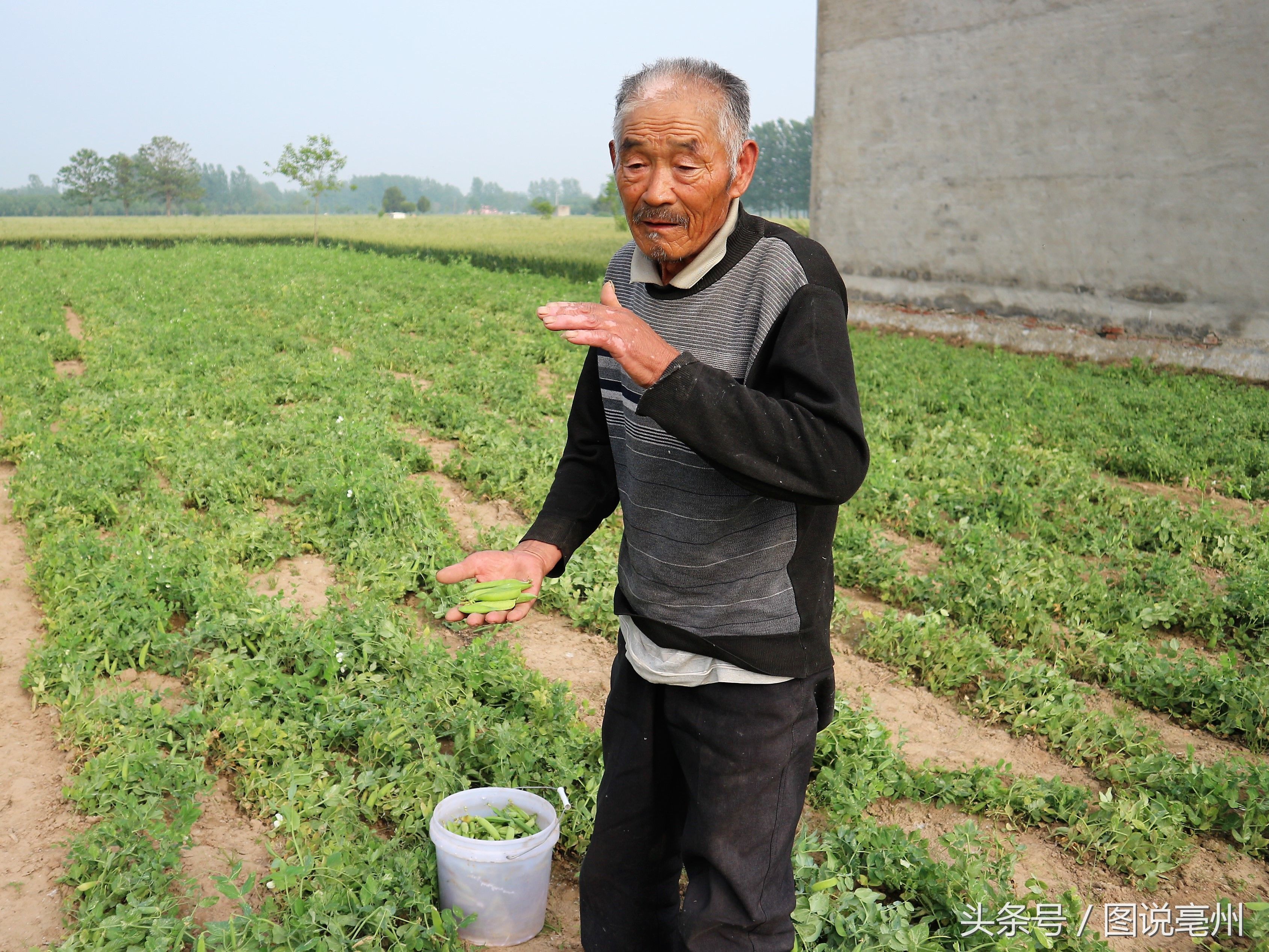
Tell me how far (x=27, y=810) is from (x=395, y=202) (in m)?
120

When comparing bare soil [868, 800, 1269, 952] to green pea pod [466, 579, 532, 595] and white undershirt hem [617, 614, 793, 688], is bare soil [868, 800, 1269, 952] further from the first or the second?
green pea pod [466, 579, 532, 595]

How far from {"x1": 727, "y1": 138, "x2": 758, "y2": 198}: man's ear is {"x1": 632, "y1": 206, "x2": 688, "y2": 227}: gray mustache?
0.42 feet

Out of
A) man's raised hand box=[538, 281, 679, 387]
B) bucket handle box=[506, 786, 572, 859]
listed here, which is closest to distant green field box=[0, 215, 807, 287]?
bucket handle box=[506, 786, 572, 859]

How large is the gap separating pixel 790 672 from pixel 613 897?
81cm

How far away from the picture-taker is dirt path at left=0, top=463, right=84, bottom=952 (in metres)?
3.10

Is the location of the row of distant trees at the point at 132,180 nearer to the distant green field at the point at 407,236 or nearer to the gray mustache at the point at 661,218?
the distant green field at the point at 407,236

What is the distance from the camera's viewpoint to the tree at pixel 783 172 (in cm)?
7400

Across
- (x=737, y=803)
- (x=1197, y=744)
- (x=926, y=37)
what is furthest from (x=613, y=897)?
(x=926, y=37)

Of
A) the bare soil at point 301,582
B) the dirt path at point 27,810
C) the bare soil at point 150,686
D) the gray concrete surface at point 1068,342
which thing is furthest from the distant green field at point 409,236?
the dirt path at point 27,810

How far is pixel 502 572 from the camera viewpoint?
2.24m

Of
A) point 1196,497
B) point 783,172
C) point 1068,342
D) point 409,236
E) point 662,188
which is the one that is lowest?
point 1196,497

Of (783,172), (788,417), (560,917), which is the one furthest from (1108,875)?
(783,172)

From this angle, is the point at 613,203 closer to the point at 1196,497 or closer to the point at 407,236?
the point at 407,236

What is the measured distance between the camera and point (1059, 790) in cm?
372
